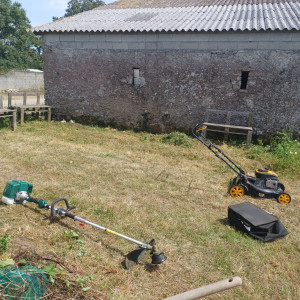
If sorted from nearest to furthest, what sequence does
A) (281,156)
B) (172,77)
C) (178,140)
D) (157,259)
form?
(157,259)
(281,156)
(178,140)
(172,77)

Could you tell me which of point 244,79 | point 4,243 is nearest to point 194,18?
point 244,79

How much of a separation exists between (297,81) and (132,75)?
213 inches

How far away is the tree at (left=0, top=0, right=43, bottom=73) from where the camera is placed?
143 ft

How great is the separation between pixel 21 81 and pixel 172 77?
814 inches

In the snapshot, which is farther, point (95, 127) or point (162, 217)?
point (95, 127)

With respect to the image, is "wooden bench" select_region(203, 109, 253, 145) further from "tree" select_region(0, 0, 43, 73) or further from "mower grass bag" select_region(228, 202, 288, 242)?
"tree" select_region(0, 0, 43, 73)

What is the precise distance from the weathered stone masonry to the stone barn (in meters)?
0.03

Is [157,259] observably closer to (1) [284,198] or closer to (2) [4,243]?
(2) [4,243]

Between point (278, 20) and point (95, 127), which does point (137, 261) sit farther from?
point (278, 20)

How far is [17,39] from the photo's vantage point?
156ft

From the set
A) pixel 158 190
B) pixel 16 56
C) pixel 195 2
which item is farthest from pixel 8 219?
pixel 16 56

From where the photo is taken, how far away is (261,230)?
3648mm

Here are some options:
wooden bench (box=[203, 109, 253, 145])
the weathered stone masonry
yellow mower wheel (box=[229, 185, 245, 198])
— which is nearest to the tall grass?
wooden bench (box=[203, 109, 253, 145])

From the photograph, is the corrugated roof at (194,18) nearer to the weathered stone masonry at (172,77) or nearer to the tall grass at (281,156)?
the weathered stone masonry at (172,77)
